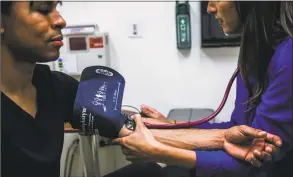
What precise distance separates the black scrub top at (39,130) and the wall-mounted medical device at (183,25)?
1.05m

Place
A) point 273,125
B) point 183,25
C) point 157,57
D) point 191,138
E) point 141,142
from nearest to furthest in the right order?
point 273,125 < point 141,142 < point 191,138 < point 183,25 < point 157,57

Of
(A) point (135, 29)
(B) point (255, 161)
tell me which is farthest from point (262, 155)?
(A) point (135, 29)

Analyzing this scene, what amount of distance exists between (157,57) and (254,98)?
4.07ft

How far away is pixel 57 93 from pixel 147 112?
0.30 meters

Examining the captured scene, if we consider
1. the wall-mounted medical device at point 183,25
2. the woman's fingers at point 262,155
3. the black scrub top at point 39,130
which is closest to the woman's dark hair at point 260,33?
the woman's fingers at point 262,155

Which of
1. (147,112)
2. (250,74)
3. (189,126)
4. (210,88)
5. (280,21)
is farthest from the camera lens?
(210,88)

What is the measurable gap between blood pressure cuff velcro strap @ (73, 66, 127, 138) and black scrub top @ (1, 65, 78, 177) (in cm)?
9

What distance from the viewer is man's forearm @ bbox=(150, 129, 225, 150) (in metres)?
0.95

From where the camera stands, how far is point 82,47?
6.83 feet

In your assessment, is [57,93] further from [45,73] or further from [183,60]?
[183,60]

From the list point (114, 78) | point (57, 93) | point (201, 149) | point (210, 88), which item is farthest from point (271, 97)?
point (210, 88)

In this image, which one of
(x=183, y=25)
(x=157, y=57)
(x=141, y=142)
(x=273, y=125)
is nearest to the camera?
(x=273, y=125)

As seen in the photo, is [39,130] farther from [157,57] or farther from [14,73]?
[157,57]

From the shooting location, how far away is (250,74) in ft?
2.94
